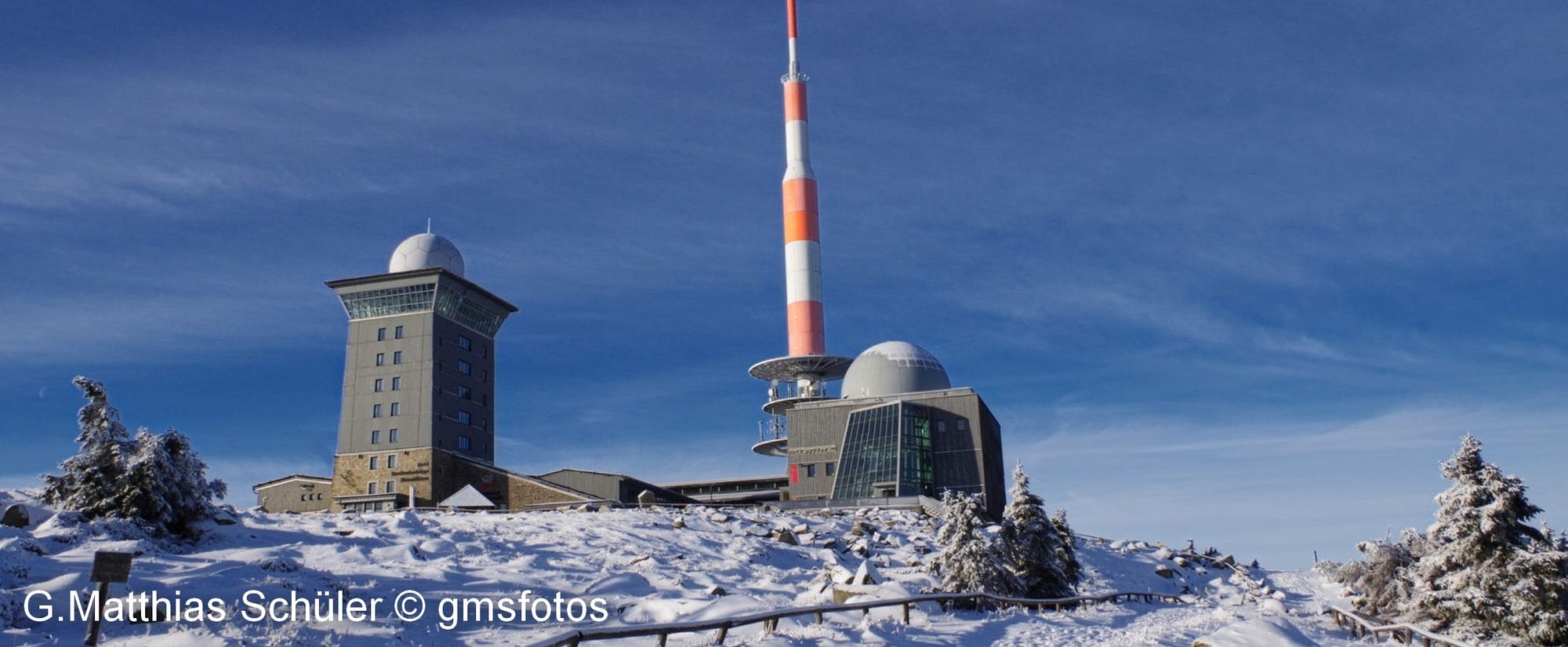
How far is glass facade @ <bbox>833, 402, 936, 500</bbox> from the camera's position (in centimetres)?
6819

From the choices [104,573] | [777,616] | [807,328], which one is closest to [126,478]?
[104,573]

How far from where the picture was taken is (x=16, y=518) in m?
28.0

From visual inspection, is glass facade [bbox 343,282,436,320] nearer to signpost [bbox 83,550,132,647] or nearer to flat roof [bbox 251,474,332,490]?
flat roof [bbox 251,474,332,490]

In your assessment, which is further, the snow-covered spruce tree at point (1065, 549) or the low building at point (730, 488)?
the low building at point (730, 488)

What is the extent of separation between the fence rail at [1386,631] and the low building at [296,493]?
65090mm

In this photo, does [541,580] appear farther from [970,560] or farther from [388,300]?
[388,300]

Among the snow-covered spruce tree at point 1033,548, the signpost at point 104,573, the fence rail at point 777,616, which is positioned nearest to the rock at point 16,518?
the signpost at point 104,573

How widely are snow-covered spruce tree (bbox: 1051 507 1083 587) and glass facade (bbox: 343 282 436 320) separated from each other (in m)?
51.6

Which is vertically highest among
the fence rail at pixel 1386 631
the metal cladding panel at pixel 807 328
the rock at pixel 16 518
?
the metal cladding panel at pixel 807 328

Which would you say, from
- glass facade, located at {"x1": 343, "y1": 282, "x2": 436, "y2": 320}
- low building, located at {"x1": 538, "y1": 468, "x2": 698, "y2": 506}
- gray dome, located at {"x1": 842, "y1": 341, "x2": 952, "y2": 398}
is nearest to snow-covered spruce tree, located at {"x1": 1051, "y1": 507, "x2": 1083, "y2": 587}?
gray dome, located at {"x1": 842, "y1": 341, "x2": 952, "y2": 398}

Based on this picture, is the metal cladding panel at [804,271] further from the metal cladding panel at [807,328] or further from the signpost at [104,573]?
the signpost at [104,573]

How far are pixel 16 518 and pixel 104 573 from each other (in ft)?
46.6

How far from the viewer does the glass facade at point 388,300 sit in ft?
261

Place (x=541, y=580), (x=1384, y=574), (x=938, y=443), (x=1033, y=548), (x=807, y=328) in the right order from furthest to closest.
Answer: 1. (x=807, y=328)
2. (x=938, y=443)
3. (x=1033, y=548)
4. (x=1384, y=574)
5. (x=541, y=580)
